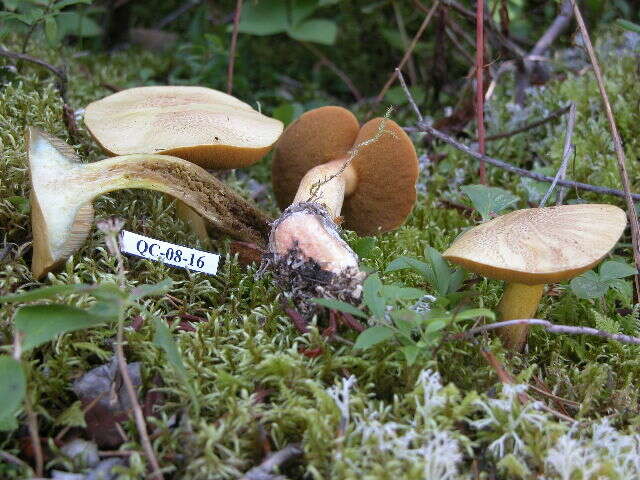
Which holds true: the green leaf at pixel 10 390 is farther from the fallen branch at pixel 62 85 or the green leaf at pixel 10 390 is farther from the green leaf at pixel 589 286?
the green leaf at pixel 589 286

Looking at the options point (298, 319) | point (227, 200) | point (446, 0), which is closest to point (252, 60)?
point (446, 0)

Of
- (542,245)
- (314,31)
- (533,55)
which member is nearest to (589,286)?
(542,245)

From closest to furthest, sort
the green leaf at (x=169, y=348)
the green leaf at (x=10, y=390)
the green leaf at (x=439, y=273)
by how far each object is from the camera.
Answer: the green leaf at (x=10, y=390), the green leaf at (x=169, y=348), the green leaf at (x=439, y=273)

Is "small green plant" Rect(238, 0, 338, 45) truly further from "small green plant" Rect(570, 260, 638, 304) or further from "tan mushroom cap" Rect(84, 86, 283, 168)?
"small green plant" Rect(570, 260, 638, 304)

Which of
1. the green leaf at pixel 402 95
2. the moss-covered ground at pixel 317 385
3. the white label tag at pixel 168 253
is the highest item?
the green leaf at pixel 402 95

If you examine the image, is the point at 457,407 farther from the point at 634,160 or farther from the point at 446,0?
the point at 446,0

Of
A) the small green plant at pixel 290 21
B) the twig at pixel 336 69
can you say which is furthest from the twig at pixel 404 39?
the small green plant at pixel 290 21

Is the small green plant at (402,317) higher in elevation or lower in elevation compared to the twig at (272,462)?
higher
